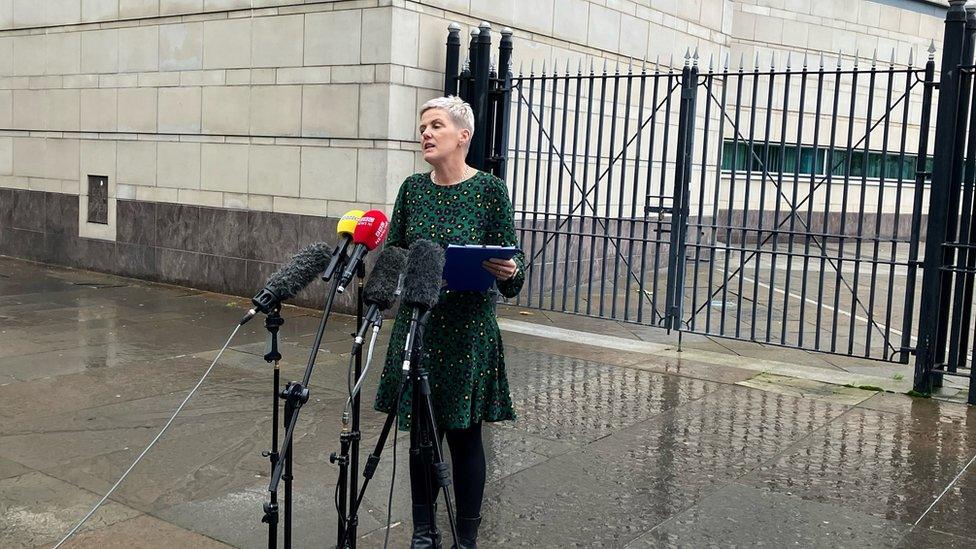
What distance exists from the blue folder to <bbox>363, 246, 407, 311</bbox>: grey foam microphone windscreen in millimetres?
187

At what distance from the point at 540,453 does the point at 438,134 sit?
8.22 ft

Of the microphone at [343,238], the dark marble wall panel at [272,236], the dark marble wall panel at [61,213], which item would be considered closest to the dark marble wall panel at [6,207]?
the dark marble wall panel at [61,213]

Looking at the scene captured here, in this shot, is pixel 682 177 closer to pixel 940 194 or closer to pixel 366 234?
pixel 940 194

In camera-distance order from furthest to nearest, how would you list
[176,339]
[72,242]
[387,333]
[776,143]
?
[776,143], [72,242], [387,333], [176,339]

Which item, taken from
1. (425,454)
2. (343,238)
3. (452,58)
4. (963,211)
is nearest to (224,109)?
(452,58)

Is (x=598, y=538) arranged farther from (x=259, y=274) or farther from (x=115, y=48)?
(x=115, y=48)

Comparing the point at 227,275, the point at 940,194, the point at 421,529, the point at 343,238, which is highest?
the point at 940,194

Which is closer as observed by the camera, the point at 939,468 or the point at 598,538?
the point at 598,538

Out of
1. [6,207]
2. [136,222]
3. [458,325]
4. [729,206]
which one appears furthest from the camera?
[6,207]

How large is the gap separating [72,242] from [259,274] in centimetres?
378

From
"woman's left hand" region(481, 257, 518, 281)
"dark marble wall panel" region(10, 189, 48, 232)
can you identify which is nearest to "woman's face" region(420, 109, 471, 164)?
"woman's left hand" region(481, 257, 518, 281)

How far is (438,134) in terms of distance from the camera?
4070 millimetres

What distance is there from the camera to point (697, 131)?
15875 mm

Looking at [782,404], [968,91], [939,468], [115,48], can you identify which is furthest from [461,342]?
[115,48]
